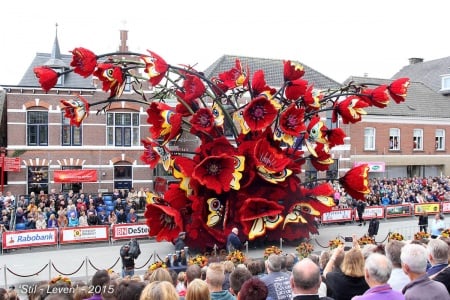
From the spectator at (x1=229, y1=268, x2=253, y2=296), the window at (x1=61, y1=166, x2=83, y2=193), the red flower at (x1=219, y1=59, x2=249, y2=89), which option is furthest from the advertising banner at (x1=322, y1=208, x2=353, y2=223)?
the spectator at (x1=229, y1=268, x2=253, y2=296)

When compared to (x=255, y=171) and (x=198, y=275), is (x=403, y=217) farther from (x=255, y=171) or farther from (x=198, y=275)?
(x=198, y=275)

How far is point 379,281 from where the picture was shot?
15.5 ft

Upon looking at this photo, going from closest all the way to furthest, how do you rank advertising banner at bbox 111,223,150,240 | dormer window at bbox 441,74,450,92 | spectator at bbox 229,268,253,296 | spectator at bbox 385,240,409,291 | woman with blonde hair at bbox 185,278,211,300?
woman with blonde hair at bbox 185,278,211,300
spectator at bbox 385,240,409,291
spectator at bbox 229,268,253,296
advertising banner at bbox 111,223,150,240
dormer window at bbox 441,74,450,92

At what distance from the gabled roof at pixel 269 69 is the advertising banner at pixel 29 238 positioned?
1519 centimetres

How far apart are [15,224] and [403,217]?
20.0 metres

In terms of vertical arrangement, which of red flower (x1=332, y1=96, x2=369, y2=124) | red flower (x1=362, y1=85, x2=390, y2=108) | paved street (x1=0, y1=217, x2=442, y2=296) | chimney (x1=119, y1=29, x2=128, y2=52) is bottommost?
paved street (x1=0, y1=217, x2=442, y2=296)

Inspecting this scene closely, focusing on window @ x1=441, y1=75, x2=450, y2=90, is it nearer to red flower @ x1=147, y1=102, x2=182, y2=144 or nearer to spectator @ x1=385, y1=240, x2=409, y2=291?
red flower @ x1=147, y1=102, x2=182, y2=144

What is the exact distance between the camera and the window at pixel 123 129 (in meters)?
28.6

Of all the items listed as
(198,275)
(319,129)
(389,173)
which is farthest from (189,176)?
(389,173)

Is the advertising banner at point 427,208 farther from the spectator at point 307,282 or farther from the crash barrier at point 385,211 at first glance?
the spectator at point 307,282

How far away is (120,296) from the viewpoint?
5.07m

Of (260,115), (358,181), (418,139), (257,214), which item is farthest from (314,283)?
(418,139)

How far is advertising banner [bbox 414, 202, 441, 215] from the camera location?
91.8ft

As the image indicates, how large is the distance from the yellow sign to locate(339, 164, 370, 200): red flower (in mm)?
11338
